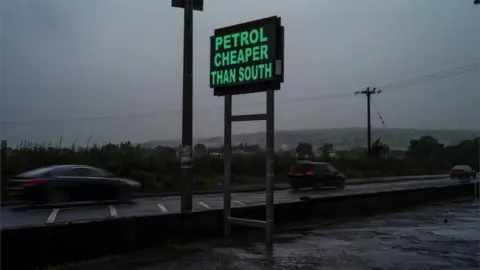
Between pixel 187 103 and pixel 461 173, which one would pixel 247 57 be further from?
pixel 461 173

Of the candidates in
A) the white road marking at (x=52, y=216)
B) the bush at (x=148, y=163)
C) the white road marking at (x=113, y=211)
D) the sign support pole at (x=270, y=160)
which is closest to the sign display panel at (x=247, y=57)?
the sign support pole at (x=270, y=160)

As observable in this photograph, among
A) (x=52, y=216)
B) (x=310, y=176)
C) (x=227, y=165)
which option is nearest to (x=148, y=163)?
(x=310, y=176)

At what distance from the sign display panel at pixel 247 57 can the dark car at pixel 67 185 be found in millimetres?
11001

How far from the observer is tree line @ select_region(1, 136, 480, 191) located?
97.6 ft

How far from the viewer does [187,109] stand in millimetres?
12914

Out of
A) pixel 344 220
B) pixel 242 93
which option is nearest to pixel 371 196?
pixel 344 220

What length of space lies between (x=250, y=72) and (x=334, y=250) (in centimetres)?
369

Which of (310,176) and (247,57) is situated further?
(310,176)

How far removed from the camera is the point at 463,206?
19.7m

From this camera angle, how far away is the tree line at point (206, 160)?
97.6 ft

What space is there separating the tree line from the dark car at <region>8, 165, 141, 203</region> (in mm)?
5166

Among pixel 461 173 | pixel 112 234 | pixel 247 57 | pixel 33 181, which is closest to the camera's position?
pixel 112 234

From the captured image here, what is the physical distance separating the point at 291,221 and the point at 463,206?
8.71 m

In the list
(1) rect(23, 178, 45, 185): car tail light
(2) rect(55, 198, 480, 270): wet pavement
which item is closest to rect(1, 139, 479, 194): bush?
(1) rect(23, 178, 45, 185): car tail light
